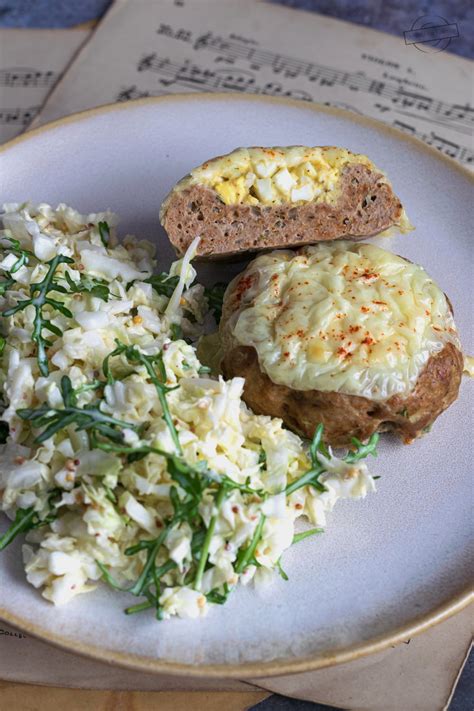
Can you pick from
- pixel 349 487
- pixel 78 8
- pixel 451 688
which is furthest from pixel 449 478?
pixel 78 8

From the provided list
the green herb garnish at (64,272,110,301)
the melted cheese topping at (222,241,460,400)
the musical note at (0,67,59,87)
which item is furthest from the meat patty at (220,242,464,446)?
the musical note at (0,67,59,87)

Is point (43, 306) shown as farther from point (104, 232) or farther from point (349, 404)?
point (349, 404)

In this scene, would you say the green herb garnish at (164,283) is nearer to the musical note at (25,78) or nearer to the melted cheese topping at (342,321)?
the melted cheese topping at (342,321)

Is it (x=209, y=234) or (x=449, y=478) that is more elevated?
(x=209, y=234)

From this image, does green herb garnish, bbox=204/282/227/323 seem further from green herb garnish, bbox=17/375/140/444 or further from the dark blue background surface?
the dark blue background surface

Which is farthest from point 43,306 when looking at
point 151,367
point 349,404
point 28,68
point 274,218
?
point 28,68

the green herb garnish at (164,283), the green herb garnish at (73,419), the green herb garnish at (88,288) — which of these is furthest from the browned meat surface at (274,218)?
the green herb garnish at (73,419)

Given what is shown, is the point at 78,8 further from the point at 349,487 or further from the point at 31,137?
the point at 349,487
